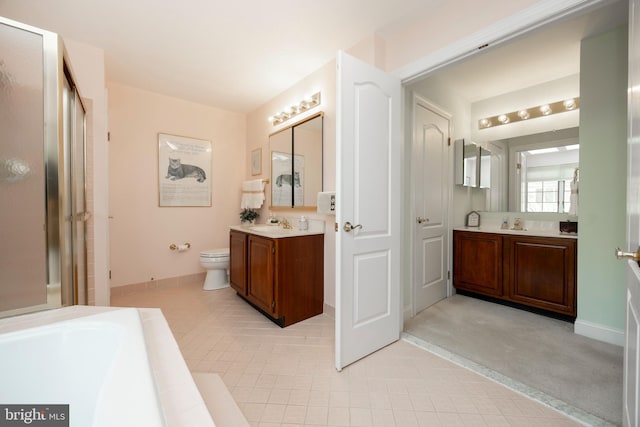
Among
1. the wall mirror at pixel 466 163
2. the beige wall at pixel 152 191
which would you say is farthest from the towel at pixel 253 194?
the wall mirror at pixel 466 163

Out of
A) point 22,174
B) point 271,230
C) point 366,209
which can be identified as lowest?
point 271,230

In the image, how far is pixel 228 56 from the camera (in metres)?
2.49

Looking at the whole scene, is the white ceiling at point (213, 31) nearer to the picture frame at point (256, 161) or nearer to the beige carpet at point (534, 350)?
the picture frame at point (256, 161)

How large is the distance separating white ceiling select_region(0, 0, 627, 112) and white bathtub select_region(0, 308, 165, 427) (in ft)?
6.83

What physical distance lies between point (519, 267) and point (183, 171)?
4.06 m

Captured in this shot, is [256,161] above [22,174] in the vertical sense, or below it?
above

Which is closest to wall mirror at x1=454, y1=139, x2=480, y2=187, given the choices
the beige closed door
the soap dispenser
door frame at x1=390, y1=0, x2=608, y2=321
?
the beige closed door

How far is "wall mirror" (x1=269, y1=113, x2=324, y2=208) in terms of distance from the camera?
2732 mm

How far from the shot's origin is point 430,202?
2.69 m

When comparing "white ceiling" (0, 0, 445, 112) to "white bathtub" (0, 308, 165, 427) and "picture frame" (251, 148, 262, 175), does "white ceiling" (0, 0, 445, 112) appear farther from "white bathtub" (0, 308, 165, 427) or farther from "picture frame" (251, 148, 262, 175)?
"white bathtub" (0, 308, 165, 427)

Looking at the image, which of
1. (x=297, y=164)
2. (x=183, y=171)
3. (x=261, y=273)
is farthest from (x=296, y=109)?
(x=261, y=273)

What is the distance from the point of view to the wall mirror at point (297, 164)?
273cm

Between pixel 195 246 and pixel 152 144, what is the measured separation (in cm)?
141

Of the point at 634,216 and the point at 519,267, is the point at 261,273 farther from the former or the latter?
the point at 519,267
